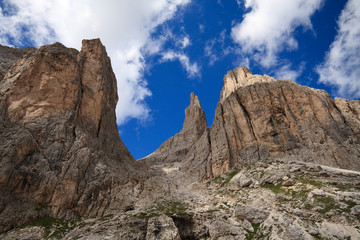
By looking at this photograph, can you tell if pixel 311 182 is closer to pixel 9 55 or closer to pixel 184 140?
pixel 184 140

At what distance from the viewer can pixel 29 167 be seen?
35.7 metres

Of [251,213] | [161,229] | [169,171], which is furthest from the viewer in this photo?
[169,171]

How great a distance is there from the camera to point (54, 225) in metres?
32.1

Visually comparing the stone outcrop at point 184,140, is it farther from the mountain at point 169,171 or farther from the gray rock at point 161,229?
the gray rock at point 161,229

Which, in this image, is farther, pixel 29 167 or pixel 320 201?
pixel 29 167

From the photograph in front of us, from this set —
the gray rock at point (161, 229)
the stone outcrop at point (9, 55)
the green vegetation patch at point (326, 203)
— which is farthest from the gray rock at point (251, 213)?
the stone outcrop at point (9, 55)

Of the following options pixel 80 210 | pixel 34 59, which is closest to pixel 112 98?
pixel 34 59

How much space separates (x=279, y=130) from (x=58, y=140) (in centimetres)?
4882

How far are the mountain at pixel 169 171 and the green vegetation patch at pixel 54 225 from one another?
0.13 metres

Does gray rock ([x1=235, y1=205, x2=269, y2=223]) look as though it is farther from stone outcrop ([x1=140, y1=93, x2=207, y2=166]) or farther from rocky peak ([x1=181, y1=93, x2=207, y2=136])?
rocky peak ([x1=181, y1=93, x2=207, y2=136])

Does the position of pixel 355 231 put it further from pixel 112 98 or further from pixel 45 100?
pixel 112 98

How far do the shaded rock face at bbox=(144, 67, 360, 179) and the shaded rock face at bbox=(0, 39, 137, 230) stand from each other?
2215cm

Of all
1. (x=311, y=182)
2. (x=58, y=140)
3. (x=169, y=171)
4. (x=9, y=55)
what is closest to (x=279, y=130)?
(x=311, y=182)

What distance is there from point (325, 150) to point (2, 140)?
59.4 metres
